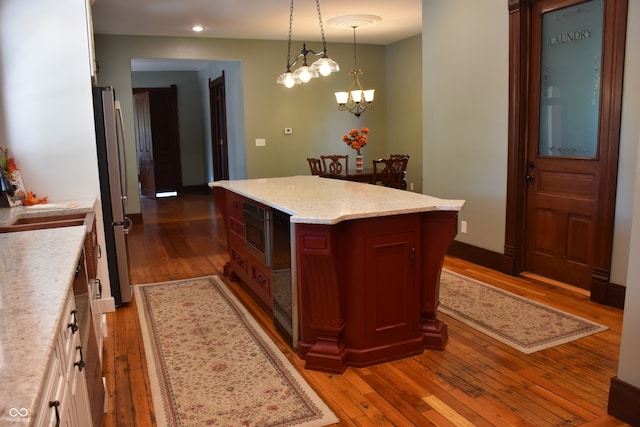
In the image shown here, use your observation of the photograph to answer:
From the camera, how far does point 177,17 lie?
6.29 metres

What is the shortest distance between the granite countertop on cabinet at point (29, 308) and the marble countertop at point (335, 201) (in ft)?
3.67

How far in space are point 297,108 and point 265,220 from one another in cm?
510

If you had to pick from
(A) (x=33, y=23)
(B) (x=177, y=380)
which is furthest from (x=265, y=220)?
(A) (x=33, y=23)

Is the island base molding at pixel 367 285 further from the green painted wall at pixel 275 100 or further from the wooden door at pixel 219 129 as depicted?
the wooden door at pixel 219 129

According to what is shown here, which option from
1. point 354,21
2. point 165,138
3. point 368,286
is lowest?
point 368,286

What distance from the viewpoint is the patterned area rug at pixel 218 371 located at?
2359mm

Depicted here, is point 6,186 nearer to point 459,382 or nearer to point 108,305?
point 108,305

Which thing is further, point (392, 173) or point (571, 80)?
point (392, 173)

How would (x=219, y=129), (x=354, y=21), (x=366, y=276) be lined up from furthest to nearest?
(x=219, y=129), (x=354, y=21), (x=366, y=276)

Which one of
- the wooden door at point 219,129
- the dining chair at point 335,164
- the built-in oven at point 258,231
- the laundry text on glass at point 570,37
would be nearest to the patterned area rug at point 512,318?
the built-in oven at point 258,231

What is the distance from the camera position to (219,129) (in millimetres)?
10281

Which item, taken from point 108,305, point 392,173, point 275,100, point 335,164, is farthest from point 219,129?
point 108,305

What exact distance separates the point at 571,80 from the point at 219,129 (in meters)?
7.50

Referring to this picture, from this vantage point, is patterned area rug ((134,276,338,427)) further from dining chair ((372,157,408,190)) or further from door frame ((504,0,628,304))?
dining chair ((372,157,408,190))
